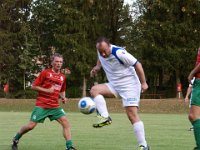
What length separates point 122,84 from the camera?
980cm

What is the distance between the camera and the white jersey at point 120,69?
958 centimetres

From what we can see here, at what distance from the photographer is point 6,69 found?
182ft

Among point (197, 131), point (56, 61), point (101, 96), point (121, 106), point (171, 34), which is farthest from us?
point (171, 34)

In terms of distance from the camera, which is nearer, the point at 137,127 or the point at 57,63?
the point at 137,127

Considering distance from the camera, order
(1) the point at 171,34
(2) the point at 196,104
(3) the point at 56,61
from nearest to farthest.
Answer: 1. (2) the point at 196,104
2. (3) the point at 56,61
3. (1) the point at 171,34

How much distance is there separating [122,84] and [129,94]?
0.76 feet

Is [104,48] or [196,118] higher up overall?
[104,48]

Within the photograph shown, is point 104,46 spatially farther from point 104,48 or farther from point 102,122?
point 102,122

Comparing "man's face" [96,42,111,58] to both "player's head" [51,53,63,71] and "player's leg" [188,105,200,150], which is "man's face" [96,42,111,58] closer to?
"player's head" [51,53,63,71]

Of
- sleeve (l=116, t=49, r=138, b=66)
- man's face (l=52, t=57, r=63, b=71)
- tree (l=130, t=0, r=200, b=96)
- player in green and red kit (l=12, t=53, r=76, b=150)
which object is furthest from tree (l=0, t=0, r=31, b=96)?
sleeve (l=116, t=49, r=138, b=66)

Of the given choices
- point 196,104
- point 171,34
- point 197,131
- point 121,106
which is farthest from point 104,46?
point 171,34

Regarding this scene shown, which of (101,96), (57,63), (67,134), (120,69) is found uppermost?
(57,63)

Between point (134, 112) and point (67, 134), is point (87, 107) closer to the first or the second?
point (134, 112)

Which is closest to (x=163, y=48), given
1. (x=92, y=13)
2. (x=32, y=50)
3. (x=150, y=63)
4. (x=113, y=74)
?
(x=150, y=63)
